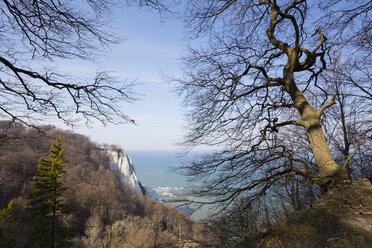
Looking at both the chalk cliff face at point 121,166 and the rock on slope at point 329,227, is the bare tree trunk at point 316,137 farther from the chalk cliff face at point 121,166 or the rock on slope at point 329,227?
the chalk cliff face at point 121,166

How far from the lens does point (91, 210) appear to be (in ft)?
102

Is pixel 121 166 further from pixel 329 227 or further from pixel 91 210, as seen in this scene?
pixel 329 227

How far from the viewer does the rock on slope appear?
1844 mm

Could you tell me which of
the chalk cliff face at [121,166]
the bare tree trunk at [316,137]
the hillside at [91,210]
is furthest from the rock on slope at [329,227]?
the chalk cliff face at [121,166]

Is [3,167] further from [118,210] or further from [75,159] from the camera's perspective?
[118,210]

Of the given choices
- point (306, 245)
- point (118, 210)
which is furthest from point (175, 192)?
point (118, 210)

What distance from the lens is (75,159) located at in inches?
1788

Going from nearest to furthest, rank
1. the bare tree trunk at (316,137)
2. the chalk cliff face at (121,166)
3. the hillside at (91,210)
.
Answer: the bare tree trunk at (316,137) < the hillside at (91,210) < the chalk cliff face at (121,166)

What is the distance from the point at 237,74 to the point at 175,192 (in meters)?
2.85

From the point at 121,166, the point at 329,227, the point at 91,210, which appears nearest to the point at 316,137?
the point at 329,227

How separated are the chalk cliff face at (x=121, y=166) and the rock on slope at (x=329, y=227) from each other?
5552 cm

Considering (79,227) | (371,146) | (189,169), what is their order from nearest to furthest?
(189,169)
(371,146)
(79,227)

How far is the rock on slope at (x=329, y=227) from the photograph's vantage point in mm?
1844

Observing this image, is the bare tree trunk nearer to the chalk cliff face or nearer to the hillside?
the hillside
